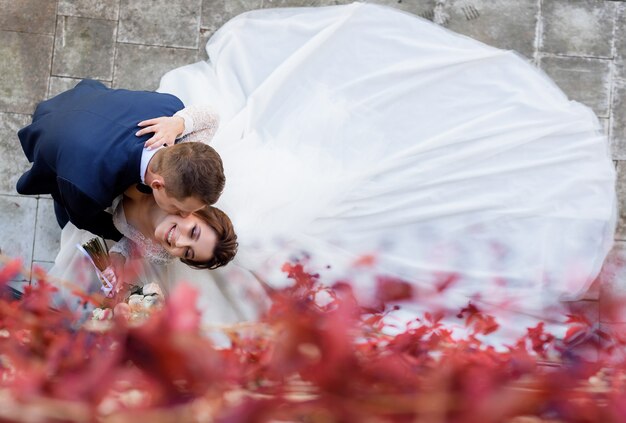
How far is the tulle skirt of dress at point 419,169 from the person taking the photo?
85.5 inches

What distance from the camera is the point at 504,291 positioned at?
219 centimetres

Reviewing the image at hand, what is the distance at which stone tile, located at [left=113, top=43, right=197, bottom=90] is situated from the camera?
274 cm

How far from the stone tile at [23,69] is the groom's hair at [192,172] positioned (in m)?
1.20

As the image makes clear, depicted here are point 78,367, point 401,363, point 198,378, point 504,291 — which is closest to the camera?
point 198,378

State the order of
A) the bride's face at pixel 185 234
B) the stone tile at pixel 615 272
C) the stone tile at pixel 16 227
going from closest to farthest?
the bride's face at pixel 185 234 → the stone tile at pixel 615 272 → the stone tile at pixel 16 227

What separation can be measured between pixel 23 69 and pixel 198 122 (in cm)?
108

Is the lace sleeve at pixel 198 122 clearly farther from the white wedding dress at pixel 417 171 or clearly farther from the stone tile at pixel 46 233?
the stone tile at pixel 46 233

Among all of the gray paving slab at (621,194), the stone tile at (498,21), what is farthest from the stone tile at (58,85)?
the gray paving slab at (621,194)

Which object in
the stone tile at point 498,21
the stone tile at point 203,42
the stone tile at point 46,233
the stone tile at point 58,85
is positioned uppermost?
the stone tile at point 498,21

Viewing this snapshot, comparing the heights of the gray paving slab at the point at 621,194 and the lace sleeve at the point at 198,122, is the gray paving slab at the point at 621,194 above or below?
below

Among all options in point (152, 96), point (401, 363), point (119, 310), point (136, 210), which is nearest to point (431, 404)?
point (401, 363)

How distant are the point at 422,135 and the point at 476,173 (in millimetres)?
225

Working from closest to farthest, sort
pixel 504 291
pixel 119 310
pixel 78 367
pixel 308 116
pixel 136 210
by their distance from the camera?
1. pixel 78 367
2. pixel 119 310
3. pixel 136 210
4. pixel 504 291
5. pixel 308 116

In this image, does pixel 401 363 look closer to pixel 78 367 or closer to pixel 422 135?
pixel 78 367
